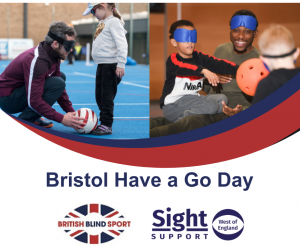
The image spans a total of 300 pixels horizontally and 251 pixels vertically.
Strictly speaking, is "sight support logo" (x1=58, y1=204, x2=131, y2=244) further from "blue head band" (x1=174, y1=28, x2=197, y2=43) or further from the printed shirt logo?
"blue head band" (x1=174, y1=28, x2=197, y2=43)

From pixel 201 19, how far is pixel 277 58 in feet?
1.59

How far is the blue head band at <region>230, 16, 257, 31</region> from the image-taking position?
200 cm

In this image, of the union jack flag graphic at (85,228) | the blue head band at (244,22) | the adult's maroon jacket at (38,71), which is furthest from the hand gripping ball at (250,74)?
the adult's maroon jacket at (38,71)

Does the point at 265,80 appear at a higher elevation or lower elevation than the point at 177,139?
higher

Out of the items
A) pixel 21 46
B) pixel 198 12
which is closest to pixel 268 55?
pixel 198 12

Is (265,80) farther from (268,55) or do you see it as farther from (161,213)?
(161,213)

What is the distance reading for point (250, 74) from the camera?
1.90 metres

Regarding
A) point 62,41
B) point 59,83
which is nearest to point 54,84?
point 59,83

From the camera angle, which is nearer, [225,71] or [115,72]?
[225,71]

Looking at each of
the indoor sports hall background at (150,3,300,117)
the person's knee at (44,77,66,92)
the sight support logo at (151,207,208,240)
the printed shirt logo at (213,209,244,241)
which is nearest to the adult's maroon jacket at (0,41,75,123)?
the person's knee at (44,77,66,92)

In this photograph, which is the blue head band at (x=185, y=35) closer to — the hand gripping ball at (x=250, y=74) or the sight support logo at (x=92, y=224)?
the hand gripping ball at (x=250, y=74)

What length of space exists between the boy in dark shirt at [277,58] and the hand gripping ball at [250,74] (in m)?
0.05

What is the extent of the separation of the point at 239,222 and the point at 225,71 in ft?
2.68

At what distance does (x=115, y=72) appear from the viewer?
2.93 metres
